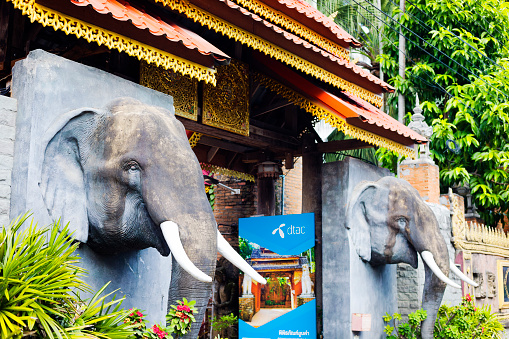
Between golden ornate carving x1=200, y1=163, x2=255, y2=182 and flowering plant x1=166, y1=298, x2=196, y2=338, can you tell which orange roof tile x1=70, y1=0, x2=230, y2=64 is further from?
golden ornate carving x1=200, y1=163, x2=255, y2=182

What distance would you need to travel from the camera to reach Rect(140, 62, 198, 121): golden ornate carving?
22.4 ft

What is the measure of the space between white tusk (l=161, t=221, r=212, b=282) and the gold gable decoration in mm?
3247

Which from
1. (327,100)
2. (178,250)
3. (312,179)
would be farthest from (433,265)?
(178,250)

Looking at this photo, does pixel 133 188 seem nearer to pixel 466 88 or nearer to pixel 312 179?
pixel 312 179

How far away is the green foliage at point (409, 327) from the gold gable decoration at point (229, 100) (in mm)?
3384

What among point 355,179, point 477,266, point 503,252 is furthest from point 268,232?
point 503,252

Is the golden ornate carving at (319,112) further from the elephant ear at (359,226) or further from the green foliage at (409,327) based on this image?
the green foliage at (409,327)

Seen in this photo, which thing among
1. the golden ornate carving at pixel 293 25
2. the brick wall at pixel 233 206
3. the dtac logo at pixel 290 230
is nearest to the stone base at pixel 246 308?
the dtac logo at pixel 290 230

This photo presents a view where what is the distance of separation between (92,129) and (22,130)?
54 cm

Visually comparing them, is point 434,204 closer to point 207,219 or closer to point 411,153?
point 411,153

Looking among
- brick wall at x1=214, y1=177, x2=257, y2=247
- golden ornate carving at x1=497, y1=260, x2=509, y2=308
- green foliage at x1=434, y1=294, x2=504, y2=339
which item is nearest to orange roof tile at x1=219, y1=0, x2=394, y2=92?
green foliage at x1=434, y1=294, x2=504, y2=339

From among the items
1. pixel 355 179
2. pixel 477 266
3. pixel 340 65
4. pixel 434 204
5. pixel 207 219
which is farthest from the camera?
pixel 477 266

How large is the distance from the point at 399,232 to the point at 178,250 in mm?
4818

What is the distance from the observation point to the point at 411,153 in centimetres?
953
